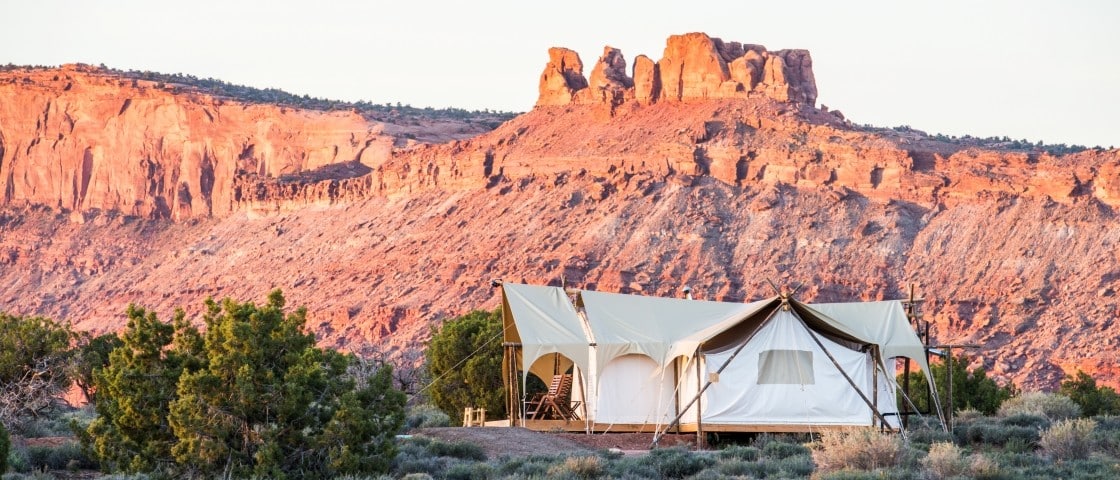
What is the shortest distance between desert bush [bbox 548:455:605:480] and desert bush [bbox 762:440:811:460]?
3490mm

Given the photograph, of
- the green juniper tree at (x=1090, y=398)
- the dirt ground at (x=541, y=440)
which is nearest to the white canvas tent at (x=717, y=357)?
the dirt ground at (x=541, y=440)

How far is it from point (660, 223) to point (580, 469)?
42110mm

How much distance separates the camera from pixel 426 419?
31797mm

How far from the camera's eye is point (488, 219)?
65.3 m

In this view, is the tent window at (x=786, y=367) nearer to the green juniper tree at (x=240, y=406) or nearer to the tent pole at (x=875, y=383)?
the tent pole at (x=875, y=383)

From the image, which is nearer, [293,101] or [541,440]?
[541,440]

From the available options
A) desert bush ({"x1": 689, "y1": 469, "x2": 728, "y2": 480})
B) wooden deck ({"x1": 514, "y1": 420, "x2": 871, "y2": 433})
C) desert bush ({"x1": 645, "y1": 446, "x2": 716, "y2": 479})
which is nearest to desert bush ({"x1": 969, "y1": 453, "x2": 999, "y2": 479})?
desert bush ({"x1": 689, "y1": 469, "x2": 728, "y2": 480})

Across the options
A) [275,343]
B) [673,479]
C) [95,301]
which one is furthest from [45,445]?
[95,301]

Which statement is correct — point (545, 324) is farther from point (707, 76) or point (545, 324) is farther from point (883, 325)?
point (707, 76)

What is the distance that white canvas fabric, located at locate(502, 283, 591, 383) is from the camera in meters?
26.8

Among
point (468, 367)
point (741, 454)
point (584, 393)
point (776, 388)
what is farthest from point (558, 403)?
point (741, 454)

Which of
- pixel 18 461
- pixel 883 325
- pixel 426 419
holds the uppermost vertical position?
pixel 883 325

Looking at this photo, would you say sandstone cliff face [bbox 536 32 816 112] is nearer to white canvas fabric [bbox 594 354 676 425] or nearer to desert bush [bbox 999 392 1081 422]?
desert bush [bbox 999 392 1081 422]

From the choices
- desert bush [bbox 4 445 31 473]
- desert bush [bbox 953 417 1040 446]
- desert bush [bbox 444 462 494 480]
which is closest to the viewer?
desert bush [bbox 444 462 494 480]
